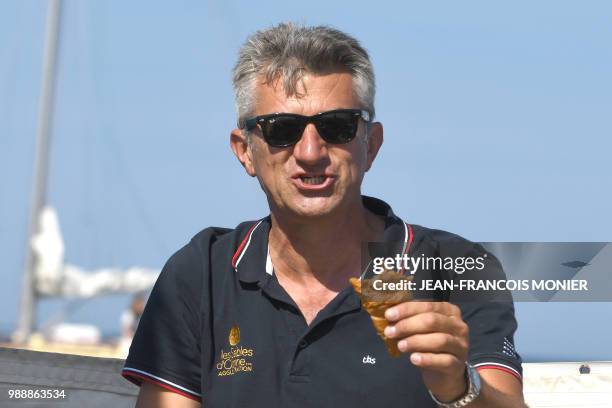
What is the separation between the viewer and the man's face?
10.6 ft

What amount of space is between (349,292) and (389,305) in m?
0.75

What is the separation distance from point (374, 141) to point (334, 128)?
25cm

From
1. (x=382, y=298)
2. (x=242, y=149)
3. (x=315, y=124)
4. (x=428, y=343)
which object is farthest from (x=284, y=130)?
(x=428, y=343)

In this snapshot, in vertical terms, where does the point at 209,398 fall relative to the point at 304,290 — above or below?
below

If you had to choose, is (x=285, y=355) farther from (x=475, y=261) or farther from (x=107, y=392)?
(x=107, y=392)

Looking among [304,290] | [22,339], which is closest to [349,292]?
[304,290]

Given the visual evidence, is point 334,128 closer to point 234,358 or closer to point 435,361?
point 234,358

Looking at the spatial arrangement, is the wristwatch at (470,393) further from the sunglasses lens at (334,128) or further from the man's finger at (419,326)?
the sunglasses lens at (334,128)

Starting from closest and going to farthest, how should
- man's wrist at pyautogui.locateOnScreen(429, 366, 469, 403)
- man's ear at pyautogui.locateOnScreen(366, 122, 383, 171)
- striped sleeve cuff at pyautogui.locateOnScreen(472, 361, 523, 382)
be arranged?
man's wrist at pyautogui.locateOnScreen(429, 366, 469, 403) → striped sleeve cuff at pyautogui.locateOnScreen(472, 361, 523, 382) → man's ear at pyautogui.locateOnScreen(366, 122, 383, 171)

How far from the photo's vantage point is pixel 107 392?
4.02 metres

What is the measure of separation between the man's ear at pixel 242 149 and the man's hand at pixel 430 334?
109 cm

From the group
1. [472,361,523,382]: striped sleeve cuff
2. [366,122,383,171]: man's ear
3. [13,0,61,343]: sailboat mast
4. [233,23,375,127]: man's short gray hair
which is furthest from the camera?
[13,0,61,343]: sailboat mast

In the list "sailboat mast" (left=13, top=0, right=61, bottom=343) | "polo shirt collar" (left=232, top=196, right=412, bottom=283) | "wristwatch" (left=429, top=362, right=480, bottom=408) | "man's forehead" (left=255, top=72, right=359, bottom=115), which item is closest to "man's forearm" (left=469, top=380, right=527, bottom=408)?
"wristwatch" (left=429, top=362, right=480, bottom=408)

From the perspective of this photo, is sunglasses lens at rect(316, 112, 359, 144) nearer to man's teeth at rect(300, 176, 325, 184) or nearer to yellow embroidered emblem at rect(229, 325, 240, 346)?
man's teeth at rect(300, 176, 325, 184)
